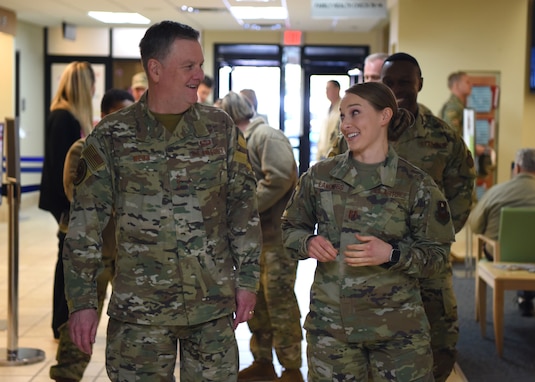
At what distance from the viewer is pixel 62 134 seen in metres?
5.38

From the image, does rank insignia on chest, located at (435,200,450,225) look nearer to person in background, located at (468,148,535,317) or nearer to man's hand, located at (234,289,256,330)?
man's hand, located at (234,289,256,330)

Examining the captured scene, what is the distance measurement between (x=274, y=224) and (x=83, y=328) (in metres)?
2.28

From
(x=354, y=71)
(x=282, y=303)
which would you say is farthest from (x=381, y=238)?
(x=354, y=71)

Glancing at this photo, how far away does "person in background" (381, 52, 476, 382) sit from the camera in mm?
3785

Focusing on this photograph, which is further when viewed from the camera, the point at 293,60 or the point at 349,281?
the point at 293,60

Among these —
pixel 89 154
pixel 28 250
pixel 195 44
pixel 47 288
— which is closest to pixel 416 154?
pixel 195 44

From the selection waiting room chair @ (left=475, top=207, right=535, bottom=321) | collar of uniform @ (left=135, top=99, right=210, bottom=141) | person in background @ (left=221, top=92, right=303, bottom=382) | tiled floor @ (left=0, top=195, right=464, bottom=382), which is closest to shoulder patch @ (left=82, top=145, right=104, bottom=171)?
collar of uniform @ (left=135, top=99, right=210, bottom=141)

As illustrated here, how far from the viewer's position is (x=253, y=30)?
16297 millimetres

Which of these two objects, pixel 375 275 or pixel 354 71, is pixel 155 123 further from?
pixel 354 71

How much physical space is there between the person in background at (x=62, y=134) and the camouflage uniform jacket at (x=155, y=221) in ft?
8.04

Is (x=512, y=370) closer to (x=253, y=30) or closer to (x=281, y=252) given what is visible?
(x=281, y=252)

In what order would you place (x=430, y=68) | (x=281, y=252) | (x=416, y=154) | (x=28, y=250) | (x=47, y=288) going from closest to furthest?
(x=416, y=154), (x=281, y=252), (x=47, y=288), (x=28, y=250), (x=430, y=68)

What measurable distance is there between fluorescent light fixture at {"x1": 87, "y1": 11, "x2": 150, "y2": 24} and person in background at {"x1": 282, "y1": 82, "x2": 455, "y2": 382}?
1019 cm

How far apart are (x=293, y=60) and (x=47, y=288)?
9.76 metres
